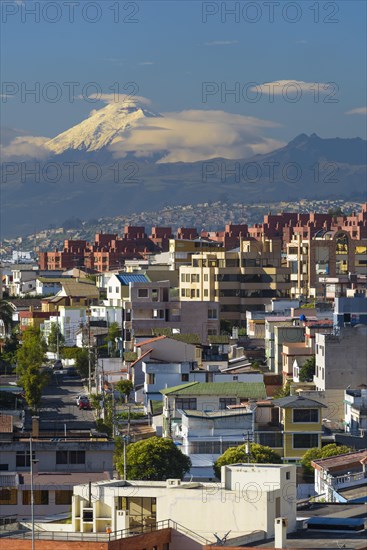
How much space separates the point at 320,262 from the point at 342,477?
62310 mm

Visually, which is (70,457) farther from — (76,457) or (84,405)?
(84,405)

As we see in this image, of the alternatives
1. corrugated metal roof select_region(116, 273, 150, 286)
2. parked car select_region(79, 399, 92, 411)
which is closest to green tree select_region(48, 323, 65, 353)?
corrugated metal roof select_region(116, 273, 150, 286)

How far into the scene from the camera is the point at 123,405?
5691 centimetres

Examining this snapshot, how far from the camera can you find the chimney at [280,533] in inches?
930

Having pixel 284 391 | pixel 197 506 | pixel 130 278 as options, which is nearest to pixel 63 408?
pixel 284 391

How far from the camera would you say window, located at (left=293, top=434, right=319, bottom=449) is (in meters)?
44.6

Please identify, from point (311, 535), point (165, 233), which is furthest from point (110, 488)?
point (165, 233)

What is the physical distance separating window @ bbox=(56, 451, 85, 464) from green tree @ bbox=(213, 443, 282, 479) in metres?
4.39

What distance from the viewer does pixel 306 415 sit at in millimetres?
45188

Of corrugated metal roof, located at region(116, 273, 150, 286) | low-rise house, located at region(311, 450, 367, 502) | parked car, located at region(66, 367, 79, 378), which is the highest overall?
corrugated metal roof, located at region(116, 273, 150, 286)

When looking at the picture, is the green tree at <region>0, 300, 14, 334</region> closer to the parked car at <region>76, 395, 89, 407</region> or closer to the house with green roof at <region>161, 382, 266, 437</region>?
the parked car at <region>76, 395, 89, 407</region>

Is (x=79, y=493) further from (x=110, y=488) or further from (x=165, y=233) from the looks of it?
(x=165, y=233)

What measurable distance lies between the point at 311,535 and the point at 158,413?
87.6 feet

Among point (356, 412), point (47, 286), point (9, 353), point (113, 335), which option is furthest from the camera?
point (47, 286)
